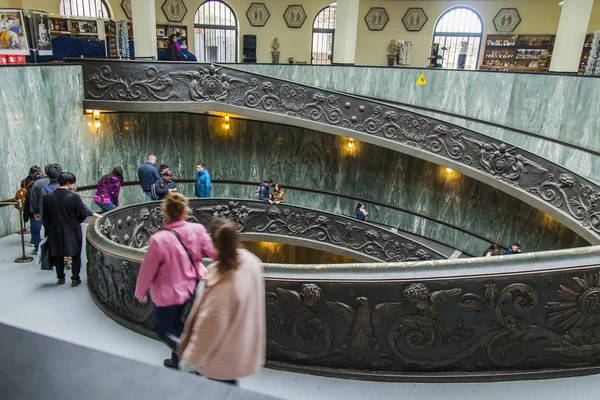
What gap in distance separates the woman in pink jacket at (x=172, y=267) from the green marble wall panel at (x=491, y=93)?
1030cm

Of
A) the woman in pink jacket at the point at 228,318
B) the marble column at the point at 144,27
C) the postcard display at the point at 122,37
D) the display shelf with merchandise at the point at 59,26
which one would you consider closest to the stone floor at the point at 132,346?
the woman in pink jacket at the point at 228,318

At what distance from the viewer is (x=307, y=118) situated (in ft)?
37.0

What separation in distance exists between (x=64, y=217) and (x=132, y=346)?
1866 millimetres

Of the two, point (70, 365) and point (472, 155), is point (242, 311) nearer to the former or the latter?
point (70, 365)

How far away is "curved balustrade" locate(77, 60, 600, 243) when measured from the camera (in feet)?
30.7

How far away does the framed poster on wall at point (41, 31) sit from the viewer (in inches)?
321

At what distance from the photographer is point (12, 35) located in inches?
308

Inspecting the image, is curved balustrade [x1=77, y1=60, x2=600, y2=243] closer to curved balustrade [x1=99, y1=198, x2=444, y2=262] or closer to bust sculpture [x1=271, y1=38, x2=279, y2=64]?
curved balustrade [x1=99, y1=198, x2=444, y2=262]

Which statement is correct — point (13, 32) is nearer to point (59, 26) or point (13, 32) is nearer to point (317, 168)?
point (59, 26)

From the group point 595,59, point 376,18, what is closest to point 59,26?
point 376,18

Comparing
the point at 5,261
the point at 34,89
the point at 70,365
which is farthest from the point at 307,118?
the point at 70,365

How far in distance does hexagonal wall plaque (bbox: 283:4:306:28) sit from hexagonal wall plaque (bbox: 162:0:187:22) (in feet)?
12.9

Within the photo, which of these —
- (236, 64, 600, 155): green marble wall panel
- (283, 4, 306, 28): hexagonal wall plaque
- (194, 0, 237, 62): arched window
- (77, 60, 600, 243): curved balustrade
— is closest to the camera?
(77, 60, 600, 243): curved balustrade

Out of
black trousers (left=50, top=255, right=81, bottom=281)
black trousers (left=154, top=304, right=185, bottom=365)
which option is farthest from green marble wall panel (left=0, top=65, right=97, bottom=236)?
black trousers (left=154, top=304, right=185, bottom=365)
